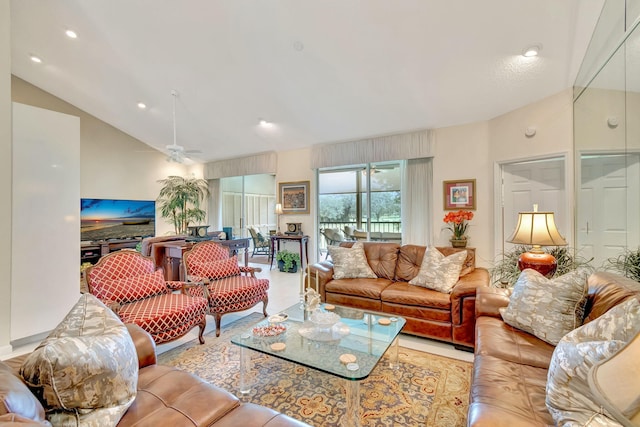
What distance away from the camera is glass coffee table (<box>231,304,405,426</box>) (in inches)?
63.6

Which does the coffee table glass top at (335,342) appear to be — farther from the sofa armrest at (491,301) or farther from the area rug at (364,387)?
the sofa armrest at (491,301)

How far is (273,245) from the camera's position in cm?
646

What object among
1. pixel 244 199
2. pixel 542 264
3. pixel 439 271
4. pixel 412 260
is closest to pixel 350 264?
pixel 412 260

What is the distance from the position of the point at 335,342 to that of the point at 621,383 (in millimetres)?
1437

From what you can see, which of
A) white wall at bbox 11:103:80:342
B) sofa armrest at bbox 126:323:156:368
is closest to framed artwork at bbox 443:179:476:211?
sofa armrest at bbox 126:323:156:368

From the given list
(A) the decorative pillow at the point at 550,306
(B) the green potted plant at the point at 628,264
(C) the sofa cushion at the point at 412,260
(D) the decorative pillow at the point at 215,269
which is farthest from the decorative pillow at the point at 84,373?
(B) the green potted plant at the point at 628,264

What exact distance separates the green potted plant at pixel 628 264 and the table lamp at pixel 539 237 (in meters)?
0.44

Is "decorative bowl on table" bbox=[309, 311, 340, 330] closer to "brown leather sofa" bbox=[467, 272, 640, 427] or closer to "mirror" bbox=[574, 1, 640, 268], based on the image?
"brown leather sofa" bbox=[467, 272, 640, 427]

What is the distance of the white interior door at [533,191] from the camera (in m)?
3.65

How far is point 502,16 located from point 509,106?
5.14 ft

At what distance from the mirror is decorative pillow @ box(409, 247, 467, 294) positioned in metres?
1.35

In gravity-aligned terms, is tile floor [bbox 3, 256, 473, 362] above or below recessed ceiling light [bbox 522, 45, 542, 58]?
below

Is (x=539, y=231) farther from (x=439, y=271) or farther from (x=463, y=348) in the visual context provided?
(x=463, y=348)

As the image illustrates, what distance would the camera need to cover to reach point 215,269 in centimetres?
336
